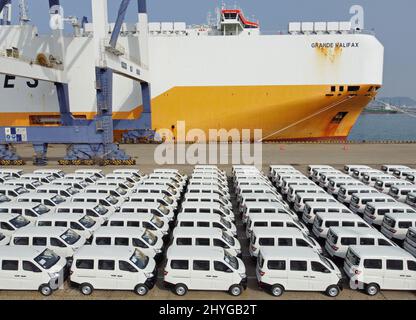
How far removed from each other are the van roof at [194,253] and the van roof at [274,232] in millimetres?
1662

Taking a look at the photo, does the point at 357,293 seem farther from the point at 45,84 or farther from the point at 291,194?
the point at 45,84

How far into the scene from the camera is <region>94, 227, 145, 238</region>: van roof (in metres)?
10.1

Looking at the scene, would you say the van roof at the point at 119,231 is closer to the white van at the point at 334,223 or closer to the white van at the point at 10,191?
the white van at the point at 334,223

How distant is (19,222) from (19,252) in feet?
11.5

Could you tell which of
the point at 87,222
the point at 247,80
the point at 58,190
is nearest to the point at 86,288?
the point at 87,222

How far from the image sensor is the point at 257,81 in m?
38.1

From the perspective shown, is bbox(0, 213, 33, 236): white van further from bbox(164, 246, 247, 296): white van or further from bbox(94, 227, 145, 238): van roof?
bbox(164, 246, 247, 296): white van

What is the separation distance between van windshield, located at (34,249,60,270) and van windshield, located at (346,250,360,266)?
788 cm

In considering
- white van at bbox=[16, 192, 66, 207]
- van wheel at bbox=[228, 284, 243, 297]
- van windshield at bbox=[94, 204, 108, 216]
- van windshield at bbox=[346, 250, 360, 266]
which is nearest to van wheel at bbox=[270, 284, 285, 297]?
van wheel at bbox=[228, 284, 243, 297]

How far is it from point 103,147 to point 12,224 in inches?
643

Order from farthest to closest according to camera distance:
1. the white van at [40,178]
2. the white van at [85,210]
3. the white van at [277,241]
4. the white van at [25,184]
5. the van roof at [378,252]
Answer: the white van at [40,178] → the white van at [25,184] → the white van at [85,210] → the white van at [277,241] → the van roof at [378,252]

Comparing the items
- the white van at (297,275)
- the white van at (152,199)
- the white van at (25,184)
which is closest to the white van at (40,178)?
the white van at (25,184)

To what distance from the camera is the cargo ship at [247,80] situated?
37.8m

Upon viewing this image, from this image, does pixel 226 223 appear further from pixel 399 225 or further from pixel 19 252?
pixel 19 252
